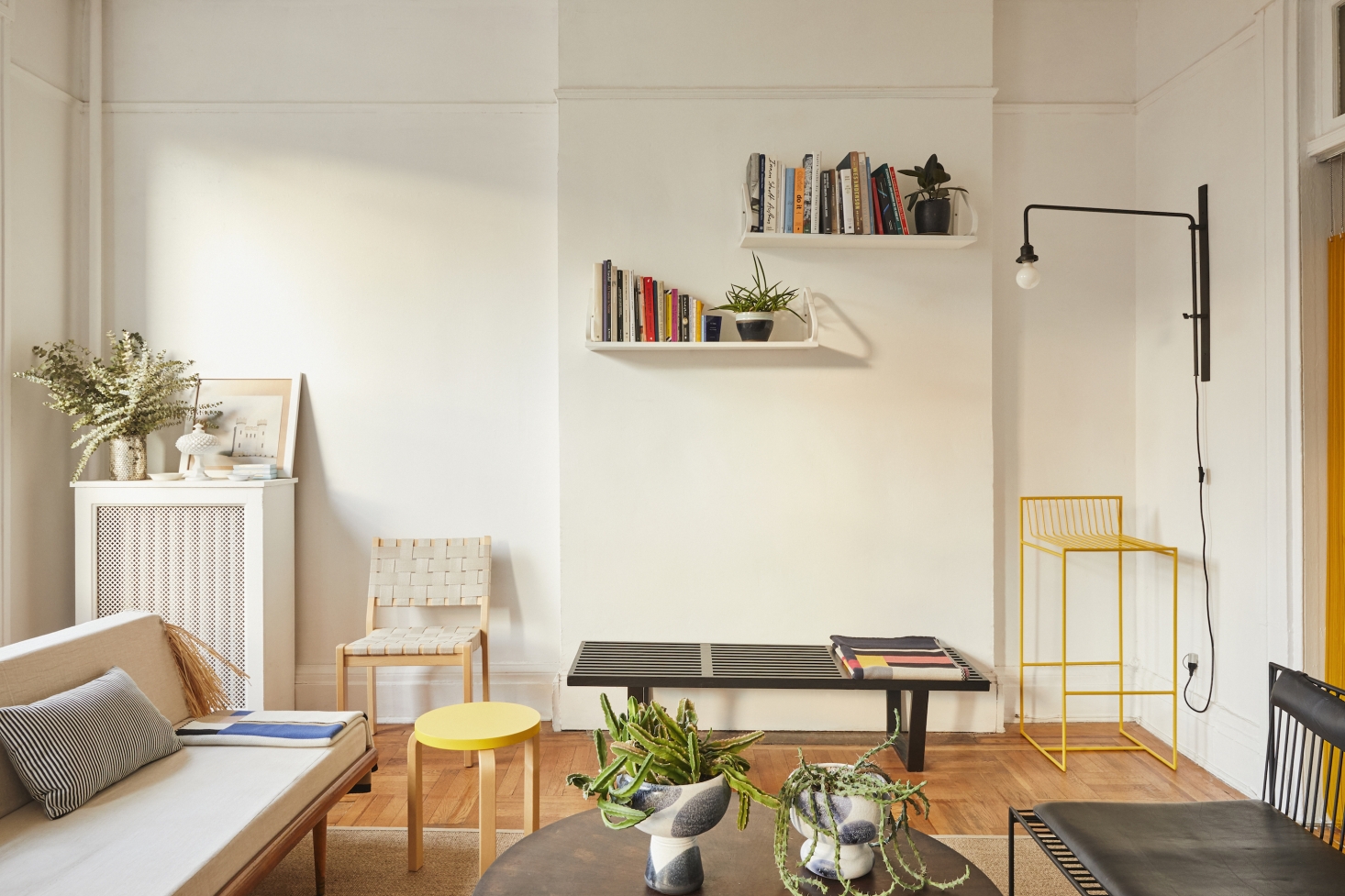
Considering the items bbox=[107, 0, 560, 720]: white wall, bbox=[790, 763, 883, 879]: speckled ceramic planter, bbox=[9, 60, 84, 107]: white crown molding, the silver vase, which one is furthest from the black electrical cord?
bbox=[9, 60, 84, 107]: white crown molding

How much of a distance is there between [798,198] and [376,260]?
6.31 ft

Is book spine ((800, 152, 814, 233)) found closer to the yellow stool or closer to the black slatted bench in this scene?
the black slatted bench

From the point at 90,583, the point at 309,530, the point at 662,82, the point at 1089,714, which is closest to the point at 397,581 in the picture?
the point at 309,530

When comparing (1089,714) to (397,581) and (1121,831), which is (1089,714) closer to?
(1121,831)

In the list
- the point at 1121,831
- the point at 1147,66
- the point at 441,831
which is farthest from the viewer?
the point at 1147,66

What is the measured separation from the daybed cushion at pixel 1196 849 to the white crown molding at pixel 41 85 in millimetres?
4642

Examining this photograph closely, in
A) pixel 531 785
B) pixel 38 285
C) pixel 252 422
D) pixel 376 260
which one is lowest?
pixel 531 785

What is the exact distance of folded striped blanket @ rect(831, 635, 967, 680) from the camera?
122 inches

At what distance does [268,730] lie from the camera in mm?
2340

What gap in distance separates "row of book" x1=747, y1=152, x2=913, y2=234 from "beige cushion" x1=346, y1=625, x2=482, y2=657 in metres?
2.09

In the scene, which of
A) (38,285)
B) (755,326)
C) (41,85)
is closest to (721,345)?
(755,326)

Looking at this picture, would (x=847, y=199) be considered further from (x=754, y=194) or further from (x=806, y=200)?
(x=754, y=194)

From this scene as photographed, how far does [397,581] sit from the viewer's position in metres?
3.64

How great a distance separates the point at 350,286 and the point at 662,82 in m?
1.68
